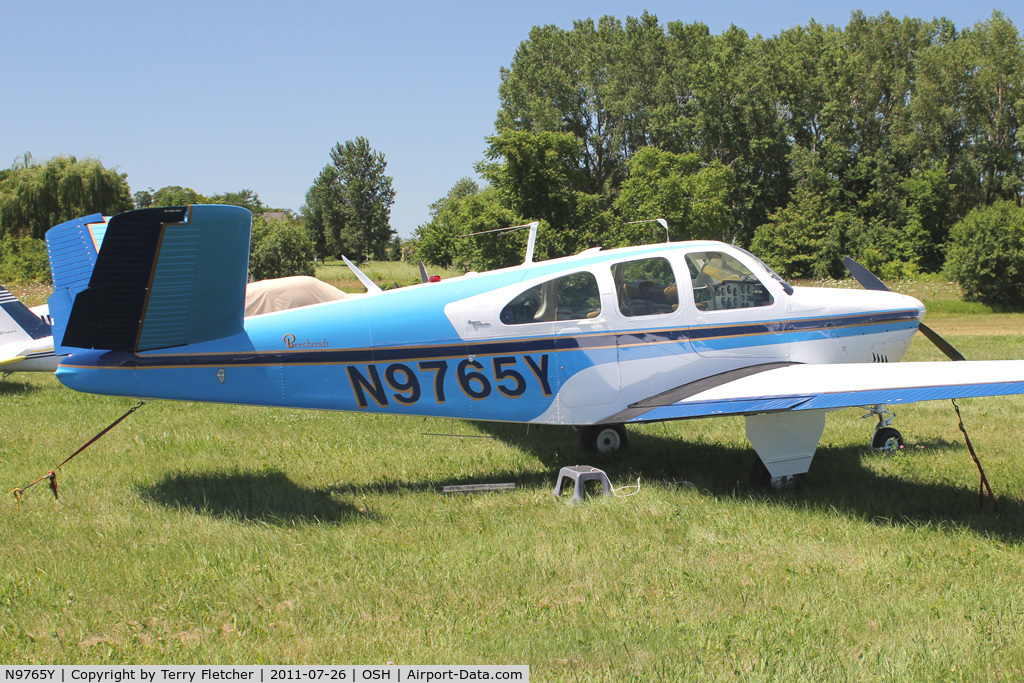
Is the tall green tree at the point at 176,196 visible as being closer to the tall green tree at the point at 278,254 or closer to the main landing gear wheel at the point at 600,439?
the tall green tree at the point at 278,254

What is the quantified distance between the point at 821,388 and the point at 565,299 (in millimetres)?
2366

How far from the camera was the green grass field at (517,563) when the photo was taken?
3.86 metres

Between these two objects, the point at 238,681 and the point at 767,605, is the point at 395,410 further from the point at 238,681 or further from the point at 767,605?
the point at 767,605

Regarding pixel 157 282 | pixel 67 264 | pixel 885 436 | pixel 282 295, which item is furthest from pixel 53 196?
pixel 885 436

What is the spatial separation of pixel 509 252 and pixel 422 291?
33.8 meters

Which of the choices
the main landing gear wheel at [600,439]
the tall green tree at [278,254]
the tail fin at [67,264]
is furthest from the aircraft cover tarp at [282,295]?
the tall green tree at [278,254]

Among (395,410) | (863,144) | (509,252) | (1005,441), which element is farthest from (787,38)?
(395,410)

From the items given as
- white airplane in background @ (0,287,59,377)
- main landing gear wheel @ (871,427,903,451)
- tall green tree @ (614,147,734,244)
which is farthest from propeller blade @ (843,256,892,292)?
tall green tree @ (614,147,734,244)

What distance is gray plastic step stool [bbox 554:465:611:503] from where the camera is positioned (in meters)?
6.40

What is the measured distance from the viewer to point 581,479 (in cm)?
644

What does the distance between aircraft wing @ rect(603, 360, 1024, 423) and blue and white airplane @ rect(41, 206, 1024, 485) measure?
0.06 ft

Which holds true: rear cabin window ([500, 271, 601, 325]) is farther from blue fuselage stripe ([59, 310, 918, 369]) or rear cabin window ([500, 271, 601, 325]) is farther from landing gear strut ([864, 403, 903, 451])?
landing gear strut ([864, 403, 903, 451])

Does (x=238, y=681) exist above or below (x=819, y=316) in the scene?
below

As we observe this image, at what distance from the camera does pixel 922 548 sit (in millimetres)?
5246
